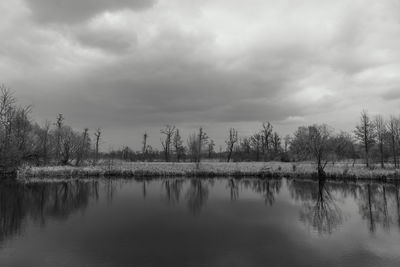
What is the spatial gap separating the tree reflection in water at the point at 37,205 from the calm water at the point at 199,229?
0.05m

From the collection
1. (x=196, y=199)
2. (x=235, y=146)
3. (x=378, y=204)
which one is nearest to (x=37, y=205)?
(x=196, y=199)

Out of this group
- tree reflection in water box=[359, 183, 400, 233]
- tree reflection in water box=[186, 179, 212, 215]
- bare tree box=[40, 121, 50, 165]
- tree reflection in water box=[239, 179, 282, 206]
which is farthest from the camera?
bare tree box=[40, 121, 50, 165]

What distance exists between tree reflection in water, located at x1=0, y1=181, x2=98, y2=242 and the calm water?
1.8 inches

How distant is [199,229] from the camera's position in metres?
11.7

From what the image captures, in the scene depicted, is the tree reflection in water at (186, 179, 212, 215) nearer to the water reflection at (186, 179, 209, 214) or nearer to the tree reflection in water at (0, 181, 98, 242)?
the water reflection at (186, 179, 209, 214)

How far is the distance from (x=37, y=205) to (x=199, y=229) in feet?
32.9

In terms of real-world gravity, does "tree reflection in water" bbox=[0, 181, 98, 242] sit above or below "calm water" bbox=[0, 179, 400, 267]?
above

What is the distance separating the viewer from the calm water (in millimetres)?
8359

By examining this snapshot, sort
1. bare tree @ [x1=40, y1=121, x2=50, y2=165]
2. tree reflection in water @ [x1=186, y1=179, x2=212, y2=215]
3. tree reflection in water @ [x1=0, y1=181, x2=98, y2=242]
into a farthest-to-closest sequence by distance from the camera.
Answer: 1. bare tree @ [x1=40, y1=121, x2=50, y2=165]
2. tree reflection in water @ [x1=186, y1=179, x2=212, y2=215]
3. tree reflection in water @ [x1=0, y1=181, x2=98, y2=242]

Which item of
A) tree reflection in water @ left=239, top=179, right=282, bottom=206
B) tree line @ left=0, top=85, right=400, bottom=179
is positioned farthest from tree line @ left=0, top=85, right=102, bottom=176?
tree reflection in water @ left=239, top=179, right=282, bottom=206

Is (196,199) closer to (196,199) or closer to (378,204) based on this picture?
(196,199)

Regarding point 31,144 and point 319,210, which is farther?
point 31,144

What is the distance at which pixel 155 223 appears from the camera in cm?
1261

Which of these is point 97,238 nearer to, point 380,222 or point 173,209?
point 173,209
